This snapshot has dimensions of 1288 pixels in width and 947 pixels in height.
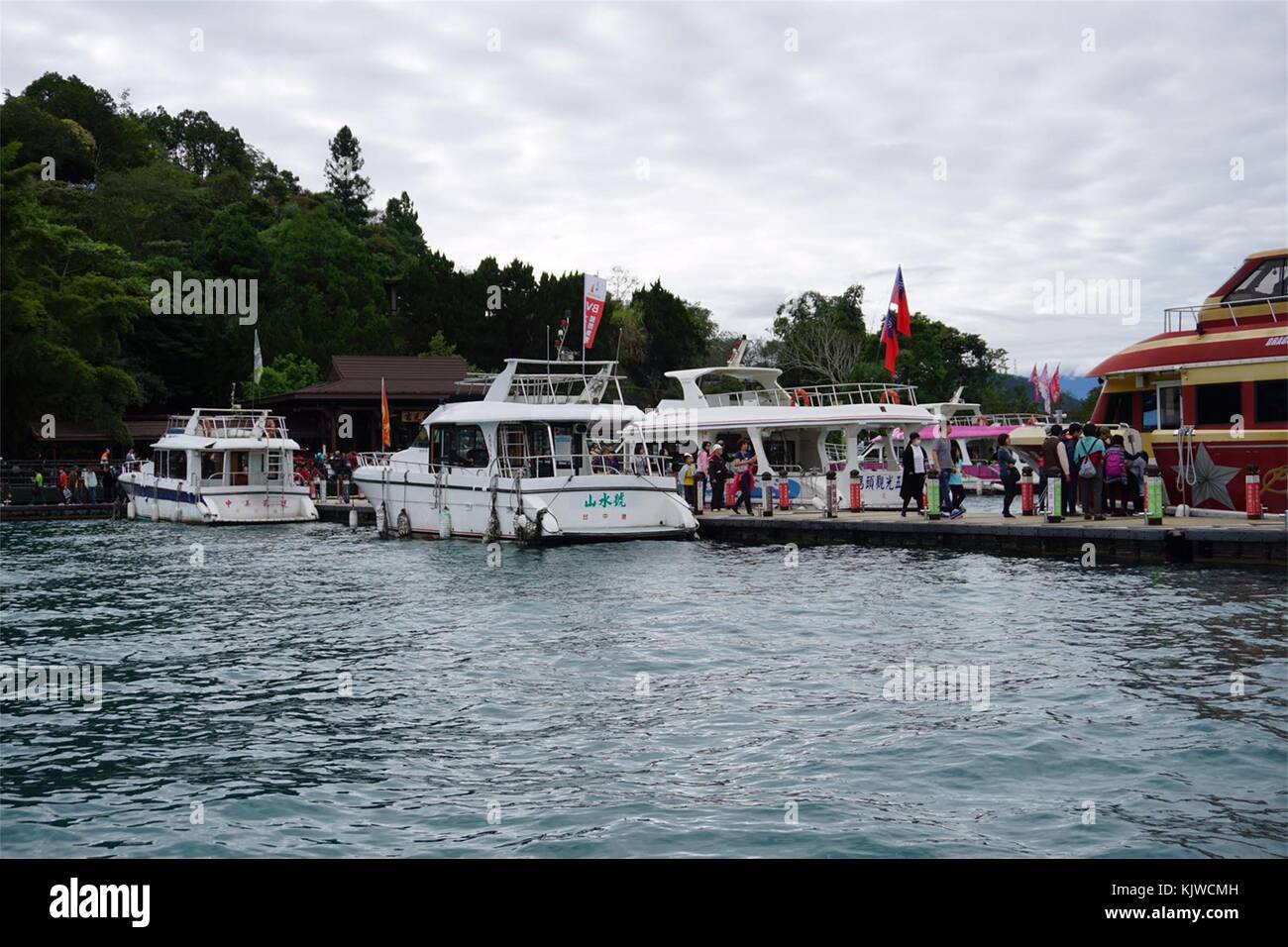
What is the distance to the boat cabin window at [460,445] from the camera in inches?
1070

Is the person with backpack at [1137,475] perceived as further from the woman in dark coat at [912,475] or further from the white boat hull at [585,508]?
the white boat hull at [585,508]

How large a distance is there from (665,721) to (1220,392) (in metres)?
15.7

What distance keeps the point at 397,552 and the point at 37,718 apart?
50.6ft

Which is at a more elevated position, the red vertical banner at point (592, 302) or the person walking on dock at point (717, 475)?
the red vertical banner at point (592, 302)

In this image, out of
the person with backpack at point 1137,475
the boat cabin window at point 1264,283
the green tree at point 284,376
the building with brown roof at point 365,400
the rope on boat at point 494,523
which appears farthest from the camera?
the green tree at point 284,376

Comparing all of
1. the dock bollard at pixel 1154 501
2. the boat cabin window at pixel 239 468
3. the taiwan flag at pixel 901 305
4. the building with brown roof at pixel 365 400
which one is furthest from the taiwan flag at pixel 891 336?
the building with brown roof at pixel 365 400

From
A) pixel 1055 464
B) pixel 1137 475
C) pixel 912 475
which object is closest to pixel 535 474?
pixel 912 475

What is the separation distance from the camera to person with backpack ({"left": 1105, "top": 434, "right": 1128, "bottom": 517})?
22.5 m

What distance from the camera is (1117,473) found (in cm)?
2277

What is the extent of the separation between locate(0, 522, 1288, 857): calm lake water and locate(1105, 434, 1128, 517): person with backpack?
427 cm

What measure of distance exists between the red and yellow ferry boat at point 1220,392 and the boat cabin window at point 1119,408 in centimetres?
2

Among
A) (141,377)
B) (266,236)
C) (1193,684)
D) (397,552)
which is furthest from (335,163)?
(1193,684)

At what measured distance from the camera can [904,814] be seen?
776 cm

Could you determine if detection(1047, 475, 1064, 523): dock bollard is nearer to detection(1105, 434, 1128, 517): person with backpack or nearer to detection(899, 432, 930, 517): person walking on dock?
detection(1105, 434, 1128, 517): person with backpack
